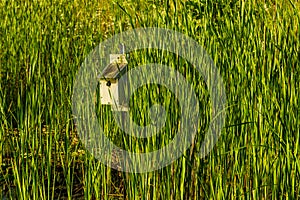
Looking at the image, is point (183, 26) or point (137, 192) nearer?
point (137, 192)

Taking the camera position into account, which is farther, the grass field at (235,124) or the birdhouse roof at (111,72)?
the birdhouse roof at (111,72)

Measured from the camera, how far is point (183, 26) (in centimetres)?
226

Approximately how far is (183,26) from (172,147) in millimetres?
496

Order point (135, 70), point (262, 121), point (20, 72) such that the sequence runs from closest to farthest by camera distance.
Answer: point (262, 121) < point (135, 70) < point (20, 72)

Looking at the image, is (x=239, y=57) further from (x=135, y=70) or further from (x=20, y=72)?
(x=20, y=72)

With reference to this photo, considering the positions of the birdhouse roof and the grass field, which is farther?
the birdhouse roof

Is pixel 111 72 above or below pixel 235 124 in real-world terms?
above

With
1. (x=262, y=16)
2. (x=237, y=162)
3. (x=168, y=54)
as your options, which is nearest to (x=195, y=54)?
(x=168, y=54)

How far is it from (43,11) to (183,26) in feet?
6.13

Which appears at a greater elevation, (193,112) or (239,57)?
(239,57)

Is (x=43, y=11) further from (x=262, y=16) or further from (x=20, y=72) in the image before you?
(x=262, y=16)

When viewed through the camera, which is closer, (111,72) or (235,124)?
(235,124)

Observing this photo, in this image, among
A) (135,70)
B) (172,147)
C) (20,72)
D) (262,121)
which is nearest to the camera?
(262,121)

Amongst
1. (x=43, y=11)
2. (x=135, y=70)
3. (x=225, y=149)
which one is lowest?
(x=225, y=149)
